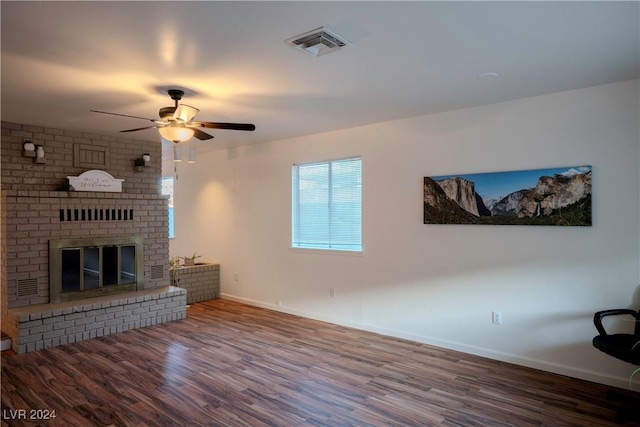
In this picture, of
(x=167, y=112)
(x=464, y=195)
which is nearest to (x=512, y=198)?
(x=464, y=195)

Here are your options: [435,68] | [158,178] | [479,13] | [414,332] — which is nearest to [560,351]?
[414,332]

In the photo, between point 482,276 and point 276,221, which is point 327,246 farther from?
point 482,276

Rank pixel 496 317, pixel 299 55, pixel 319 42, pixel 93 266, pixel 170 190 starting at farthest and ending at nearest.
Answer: pixel 170 190, pixel 93 266, pixel 496 317, pixel 299 55, pixel 319 42

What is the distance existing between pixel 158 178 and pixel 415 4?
478 centimetres

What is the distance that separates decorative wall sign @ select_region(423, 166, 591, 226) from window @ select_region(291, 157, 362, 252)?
39.9 inches

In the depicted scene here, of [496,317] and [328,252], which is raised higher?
[328,252]

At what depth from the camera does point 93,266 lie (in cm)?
509

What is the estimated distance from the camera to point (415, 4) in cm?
203

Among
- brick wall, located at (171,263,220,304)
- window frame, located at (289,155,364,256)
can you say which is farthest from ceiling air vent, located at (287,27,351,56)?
brick wall, located at (171,263,220,304)

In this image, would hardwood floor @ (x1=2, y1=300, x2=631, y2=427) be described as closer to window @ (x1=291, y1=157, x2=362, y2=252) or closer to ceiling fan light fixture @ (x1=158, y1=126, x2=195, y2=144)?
window @ (x1=291, y1=157, x2=362, y2=252)

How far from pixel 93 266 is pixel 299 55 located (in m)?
4.01

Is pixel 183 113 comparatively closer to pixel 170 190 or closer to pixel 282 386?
pixel 282 386


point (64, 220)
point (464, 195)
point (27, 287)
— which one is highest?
point (464, 195)

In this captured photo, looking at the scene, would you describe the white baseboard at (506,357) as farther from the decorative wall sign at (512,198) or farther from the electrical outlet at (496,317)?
the decorative wall sign at (512,198)
